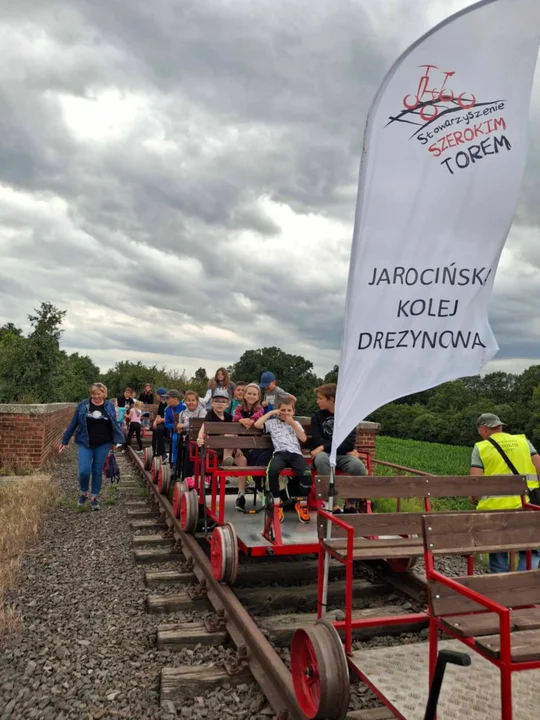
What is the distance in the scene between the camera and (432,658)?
263cm

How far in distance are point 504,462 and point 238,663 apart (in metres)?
2.70

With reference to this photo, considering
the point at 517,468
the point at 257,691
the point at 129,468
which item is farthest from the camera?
the point at 129,468

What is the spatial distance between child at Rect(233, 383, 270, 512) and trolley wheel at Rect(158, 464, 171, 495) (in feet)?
7.41

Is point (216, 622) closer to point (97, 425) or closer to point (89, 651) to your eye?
point (89, 651)

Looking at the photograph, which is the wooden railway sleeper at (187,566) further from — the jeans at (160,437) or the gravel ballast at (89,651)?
the jeans at (160,437)

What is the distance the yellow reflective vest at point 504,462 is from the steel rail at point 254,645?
2.24 meters

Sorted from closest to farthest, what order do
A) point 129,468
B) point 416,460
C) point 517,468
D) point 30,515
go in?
point 517,468
point 30,515
point 129,468
point 416,460

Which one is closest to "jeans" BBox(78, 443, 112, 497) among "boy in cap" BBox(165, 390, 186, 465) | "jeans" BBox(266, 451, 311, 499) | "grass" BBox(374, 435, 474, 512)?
"boy in cap" BBox(165, 390, 186, 465)

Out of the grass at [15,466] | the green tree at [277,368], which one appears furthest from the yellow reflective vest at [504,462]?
the green tree at [277,368]

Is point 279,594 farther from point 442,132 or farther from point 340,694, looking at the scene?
point 442,132

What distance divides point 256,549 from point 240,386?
4.29m

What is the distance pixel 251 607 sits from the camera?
15.7 feet

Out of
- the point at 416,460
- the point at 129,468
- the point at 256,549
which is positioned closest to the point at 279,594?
the point at 256,549

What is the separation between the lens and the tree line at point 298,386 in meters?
16.3
